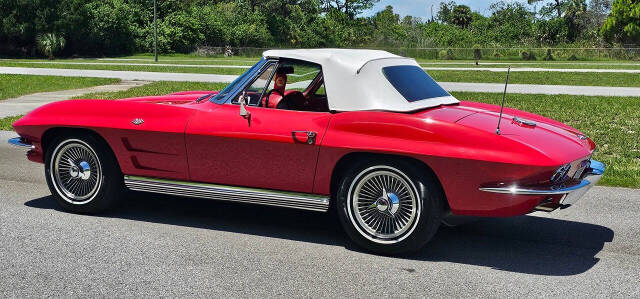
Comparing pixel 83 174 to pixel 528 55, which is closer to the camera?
pixel 83 174

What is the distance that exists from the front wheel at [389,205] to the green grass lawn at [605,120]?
12.5ft

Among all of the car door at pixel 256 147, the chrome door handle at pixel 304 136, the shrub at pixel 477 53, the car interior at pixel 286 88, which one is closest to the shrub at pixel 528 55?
the shrub at pixel 477 53

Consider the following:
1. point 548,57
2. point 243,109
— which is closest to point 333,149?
point 243,109

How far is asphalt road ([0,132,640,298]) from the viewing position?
449cm

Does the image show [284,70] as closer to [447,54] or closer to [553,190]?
[553,190]

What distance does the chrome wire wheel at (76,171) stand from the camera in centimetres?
609

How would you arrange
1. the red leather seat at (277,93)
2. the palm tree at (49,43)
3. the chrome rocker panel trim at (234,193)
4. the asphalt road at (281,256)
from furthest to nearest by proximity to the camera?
the palm tree at (49,43) < the red leather seat at (277,93) < the chrome rocker panel trim at (234,193) < the asphalt road at (281,256)

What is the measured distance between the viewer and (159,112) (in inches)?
228

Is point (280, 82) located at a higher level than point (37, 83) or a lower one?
higher

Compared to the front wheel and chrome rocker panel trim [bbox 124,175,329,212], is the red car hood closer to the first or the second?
chrome rocker panel trim [bbox 124,175,329,212]

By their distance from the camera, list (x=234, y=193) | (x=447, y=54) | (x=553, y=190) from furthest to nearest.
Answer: (x=447, y=54) < (x=234, y=193) < (x=553, y=190)

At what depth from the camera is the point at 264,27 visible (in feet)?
250

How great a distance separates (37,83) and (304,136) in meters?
20.1

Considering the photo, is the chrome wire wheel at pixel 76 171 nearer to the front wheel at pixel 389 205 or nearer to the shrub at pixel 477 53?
the front wheel at pixel 389 205
